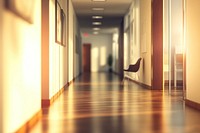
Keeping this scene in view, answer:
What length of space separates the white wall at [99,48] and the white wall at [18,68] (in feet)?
82.7

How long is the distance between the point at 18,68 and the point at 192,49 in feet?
11.8

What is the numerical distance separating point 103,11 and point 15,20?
44.0 ft

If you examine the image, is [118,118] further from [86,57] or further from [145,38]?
[86,57]

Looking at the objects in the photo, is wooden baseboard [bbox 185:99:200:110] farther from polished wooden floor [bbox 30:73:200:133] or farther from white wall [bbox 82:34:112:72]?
white wall [bbox 82:34:112:72]

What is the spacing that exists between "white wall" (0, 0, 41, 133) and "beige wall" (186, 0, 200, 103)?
2763mm

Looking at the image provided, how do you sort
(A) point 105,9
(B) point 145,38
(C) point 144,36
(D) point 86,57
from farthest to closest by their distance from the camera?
(D) point 86,57
(A) point 105,9
(C) point 144,36
(B) point 145,38

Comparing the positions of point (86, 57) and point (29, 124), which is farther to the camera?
point (86, 57)

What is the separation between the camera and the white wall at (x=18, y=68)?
2.81m

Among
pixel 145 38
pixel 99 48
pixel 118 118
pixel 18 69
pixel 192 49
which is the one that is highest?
pixel 99 48

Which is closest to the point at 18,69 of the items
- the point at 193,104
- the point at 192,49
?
the point at 193,104

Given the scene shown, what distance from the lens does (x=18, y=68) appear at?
3338 millimetres

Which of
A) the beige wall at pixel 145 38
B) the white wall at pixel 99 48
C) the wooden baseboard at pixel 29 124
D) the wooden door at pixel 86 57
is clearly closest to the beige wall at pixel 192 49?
the wooden baseboard at pixel 29 124

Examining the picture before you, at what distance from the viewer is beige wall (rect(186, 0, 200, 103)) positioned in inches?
220

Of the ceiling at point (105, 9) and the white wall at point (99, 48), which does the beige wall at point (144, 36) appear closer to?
the ceiling at point (105, 9)
